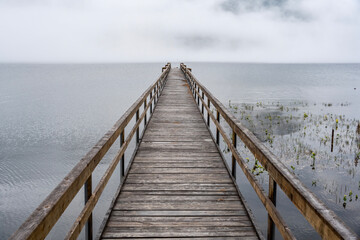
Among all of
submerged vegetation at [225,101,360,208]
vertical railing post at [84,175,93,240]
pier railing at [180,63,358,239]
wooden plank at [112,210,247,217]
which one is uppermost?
pier railing at [180,63,358,239]

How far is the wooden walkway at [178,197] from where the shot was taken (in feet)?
10.5

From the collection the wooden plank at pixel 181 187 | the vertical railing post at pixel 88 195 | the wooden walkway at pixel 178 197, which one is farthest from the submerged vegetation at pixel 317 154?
the vertical railing post at pixel 88 195

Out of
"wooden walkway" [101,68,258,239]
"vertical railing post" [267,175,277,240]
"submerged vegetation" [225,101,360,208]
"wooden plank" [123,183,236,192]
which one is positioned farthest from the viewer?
"submerged vegetation" [225,101,360,208]

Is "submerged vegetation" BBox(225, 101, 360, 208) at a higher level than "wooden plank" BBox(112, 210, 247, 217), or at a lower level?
lower

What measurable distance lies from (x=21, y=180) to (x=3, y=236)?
5888 millimetres

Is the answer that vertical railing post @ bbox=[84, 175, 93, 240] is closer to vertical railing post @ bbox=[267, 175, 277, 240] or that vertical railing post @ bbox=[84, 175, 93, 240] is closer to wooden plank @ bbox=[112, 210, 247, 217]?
wooden plank @ bbox=[112, 210, 247, 217]

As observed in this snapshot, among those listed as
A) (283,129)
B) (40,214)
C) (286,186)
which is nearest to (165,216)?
(286,186)

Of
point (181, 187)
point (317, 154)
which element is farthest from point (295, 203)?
point (317, 154)

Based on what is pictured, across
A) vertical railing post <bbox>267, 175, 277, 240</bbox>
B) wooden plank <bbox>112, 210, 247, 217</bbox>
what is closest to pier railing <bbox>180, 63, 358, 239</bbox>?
vertical railing post <bbox>267, 175, 277, 240</bbox>

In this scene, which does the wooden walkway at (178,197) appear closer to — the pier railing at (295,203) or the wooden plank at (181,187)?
the wooden plank at (181,187)

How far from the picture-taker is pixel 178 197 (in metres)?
4.02

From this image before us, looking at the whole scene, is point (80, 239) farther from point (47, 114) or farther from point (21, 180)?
point (47, 114)

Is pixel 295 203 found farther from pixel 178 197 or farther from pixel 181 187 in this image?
pixel 181 187

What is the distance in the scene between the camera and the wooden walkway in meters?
3.21
